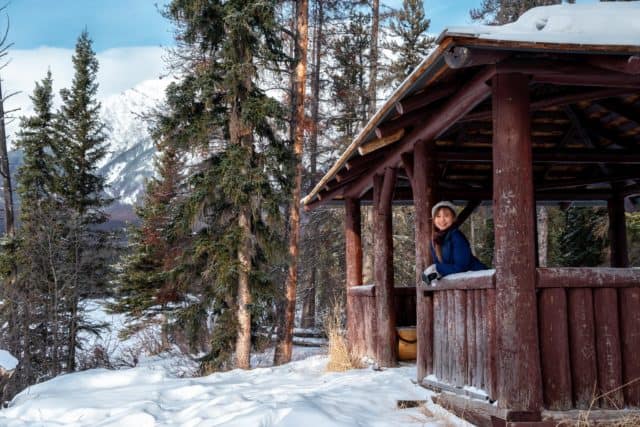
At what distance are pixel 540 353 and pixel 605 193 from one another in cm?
775

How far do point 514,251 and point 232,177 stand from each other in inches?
397

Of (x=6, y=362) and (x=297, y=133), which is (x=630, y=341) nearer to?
(x=6, y=362)

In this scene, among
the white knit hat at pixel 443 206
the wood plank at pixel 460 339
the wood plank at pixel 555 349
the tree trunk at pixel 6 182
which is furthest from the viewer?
the tree trunk at pixel 6 182

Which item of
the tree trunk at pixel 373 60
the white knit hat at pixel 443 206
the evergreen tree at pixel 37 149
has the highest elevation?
the tree trunk at pixel 373 60

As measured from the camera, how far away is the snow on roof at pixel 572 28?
444 cm

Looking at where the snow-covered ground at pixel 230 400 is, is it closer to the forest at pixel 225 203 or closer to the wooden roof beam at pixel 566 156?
the forest at pixel 225 203

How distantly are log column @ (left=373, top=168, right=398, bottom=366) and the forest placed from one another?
502cm

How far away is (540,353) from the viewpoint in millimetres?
4902

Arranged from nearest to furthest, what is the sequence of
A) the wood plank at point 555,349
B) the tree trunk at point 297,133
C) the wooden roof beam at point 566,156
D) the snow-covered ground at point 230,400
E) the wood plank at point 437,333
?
the wood plank at point 555,349 → the snow-covered ground at point 230,400 → the wood plank at point 437,333 → the wooden roof beam at point 566,156 → the tree trunk at point 297,133

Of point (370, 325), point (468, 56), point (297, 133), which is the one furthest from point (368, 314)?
point (297, 133)

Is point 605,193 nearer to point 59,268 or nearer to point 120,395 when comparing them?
point 120,395

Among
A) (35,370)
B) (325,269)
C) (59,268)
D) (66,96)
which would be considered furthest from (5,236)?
(325,269)

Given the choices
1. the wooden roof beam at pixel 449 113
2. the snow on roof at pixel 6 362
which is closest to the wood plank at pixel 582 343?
the wooden roof beam at pixel 449 113

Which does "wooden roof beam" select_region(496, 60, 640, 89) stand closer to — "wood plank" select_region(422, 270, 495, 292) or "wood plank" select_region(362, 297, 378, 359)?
"wood plank" select_region(422, 270, 495, 292)
